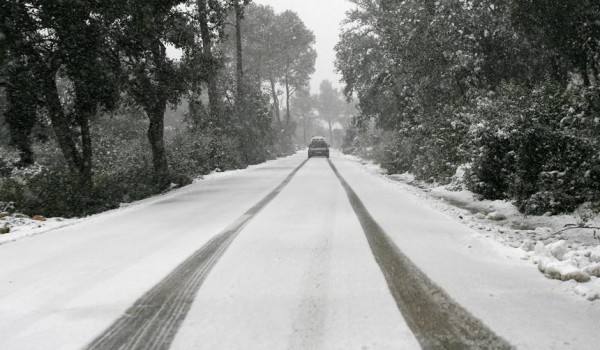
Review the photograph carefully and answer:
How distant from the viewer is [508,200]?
8.43 m

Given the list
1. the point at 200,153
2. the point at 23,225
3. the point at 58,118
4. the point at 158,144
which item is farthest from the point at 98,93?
the point at 200,153

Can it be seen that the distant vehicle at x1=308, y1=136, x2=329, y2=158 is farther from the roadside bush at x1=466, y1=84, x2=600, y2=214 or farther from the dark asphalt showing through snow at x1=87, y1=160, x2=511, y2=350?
the dark asphalt showing through snow at x1=87, y1=160, x2=511, y2=350

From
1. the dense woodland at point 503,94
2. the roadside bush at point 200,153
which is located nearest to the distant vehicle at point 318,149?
the roadside bush at point 200,153

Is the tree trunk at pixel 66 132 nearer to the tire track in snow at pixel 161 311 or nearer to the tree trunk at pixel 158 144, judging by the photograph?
the tree trunk at pixel 158 144

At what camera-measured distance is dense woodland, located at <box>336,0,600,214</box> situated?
701cm

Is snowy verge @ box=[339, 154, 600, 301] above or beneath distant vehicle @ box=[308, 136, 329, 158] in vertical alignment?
beneath

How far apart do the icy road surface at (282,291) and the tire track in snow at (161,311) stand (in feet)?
0.05

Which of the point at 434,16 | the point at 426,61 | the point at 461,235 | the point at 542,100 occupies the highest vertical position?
the point at 434,16

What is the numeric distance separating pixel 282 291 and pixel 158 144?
11355 mm

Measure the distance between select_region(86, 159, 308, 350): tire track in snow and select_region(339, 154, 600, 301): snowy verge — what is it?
3.26 metres

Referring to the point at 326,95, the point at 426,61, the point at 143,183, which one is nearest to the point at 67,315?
the point at 143,183

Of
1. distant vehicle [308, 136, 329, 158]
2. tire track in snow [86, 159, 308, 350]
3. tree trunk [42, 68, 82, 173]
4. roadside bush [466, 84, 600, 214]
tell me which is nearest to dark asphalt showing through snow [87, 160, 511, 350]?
tire track in snow [86, 159, 308, 350]

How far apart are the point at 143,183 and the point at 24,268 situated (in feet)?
29.0

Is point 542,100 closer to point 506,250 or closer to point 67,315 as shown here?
point 506,250
